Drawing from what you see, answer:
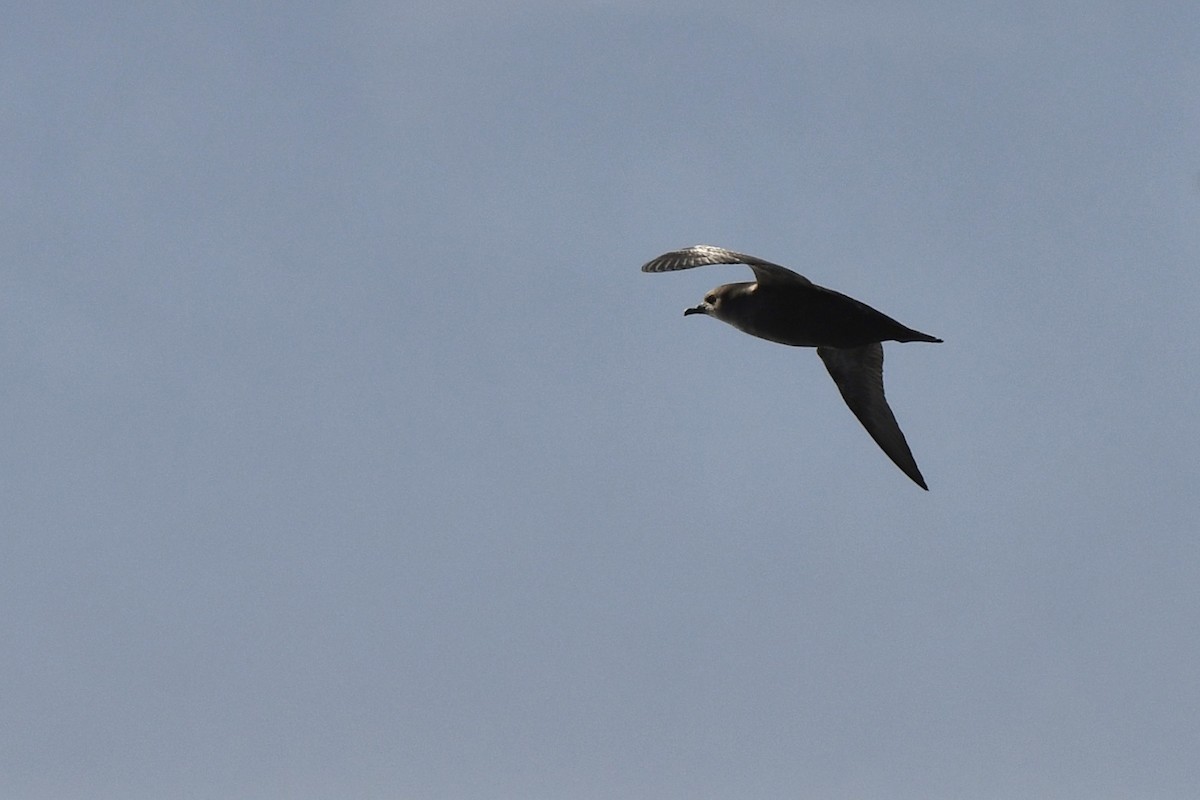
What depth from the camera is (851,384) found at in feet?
86.3

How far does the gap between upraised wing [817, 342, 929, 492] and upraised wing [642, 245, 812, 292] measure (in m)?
4.18

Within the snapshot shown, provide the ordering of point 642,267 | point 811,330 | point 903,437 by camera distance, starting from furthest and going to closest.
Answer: point 903,437
point 811,330
point 642,267

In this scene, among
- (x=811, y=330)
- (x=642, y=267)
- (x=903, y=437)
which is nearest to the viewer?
(x=642, y=267)

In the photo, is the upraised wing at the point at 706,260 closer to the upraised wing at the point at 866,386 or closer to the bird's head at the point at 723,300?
the bird's head at the point at 723,300

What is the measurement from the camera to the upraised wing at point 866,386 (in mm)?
26062

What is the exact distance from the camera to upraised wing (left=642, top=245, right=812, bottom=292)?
21.2m

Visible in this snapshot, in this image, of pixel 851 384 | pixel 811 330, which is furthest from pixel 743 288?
pixel 851 384

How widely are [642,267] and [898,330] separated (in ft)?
14.2

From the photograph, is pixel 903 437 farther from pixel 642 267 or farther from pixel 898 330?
pixel 642 267

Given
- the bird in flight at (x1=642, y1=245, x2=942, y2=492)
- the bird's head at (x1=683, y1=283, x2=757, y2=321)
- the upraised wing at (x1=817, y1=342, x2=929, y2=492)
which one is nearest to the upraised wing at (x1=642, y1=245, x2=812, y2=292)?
the bird in flight at (x1=642, y1=245, x2=942, y2=492)

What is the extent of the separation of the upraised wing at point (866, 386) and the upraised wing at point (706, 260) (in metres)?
4.18

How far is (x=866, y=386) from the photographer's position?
2625 cm

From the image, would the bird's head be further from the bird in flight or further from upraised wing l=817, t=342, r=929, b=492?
upraised wing l=817, t=342, r=929, b=492

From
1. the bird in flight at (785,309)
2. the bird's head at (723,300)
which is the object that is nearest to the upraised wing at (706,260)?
the bird in flight at (785,309)
